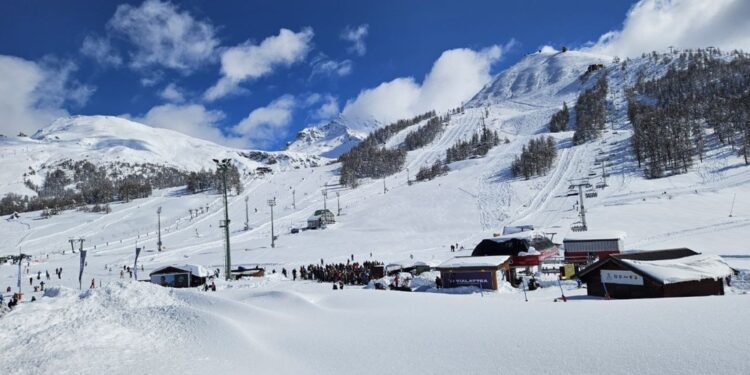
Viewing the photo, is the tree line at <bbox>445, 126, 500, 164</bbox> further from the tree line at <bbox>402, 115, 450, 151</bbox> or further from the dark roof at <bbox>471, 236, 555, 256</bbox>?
the dark roof at <bbox>471, 236, 555, 256</bbox>

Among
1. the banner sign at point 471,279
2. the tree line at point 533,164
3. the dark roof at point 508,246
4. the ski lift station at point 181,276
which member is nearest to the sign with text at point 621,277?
the banner sign at point 471,279

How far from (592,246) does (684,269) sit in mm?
15639

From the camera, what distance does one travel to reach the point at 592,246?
105ft

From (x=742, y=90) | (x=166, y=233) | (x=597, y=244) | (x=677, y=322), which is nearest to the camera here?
(x=677, y=322)

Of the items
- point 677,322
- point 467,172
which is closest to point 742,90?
point 467,172

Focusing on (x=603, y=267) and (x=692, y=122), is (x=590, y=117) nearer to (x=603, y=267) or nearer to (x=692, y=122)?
(x=692, y=122)

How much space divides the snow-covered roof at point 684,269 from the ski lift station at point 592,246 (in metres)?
13.3

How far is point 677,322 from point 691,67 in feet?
704

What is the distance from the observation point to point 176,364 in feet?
32.0

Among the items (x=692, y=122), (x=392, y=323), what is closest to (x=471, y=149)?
(x=692, y=122)

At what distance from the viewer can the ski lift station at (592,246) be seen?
31.4 meters

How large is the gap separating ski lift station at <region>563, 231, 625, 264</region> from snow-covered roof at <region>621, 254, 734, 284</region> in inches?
523

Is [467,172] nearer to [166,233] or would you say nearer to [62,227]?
[166,233]

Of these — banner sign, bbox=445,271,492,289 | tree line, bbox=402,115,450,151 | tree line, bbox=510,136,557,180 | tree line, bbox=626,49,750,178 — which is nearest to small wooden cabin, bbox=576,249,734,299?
banner sign, bbox=445,271,492,289
